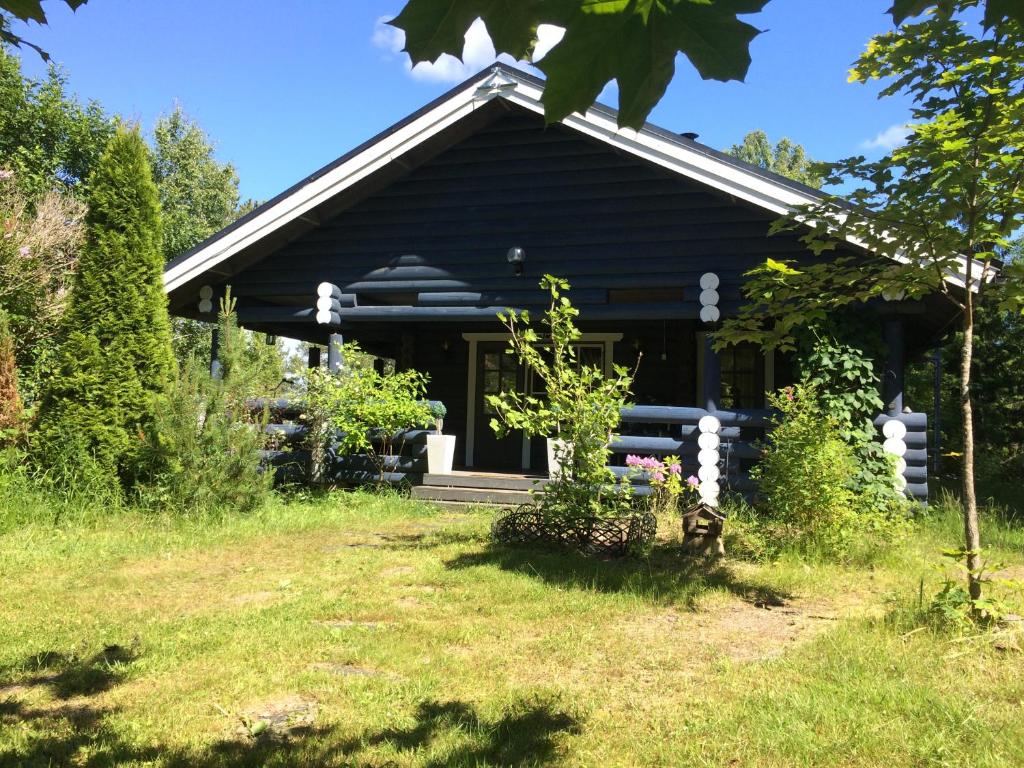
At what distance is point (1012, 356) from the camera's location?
15016mm

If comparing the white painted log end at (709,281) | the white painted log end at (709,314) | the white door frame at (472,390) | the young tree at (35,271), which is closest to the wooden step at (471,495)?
the white door frame at (472,390)

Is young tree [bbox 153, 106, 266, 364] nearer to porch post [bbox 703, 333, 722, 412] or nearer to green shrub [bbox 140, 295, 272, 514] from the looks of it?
green shrub [bbox 140, 295, 272, 514]

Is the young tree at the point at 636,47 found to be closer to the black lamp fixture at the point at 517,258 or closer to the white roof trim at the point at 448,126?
the white roof trim at the point at 448,126

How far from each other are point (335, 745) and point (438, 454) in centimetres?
650

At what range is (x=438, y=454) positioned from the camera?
30.2 feet

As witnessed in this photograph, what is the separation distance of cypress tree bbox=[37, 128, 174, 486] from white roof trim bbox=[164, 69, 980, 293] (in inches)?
40.7

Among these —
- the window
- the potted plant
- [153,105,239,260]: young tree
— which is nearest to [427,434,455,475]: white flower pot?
the potted plant

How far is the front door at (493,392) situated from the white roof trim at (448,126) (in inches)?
152

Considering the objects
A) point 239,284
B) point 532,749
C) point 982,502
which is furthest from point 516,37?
point 982,502

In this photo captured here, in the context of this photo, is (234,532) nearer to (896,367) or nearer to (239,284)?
(239,284)

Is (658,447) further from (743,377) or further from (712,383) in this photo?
(743,377)

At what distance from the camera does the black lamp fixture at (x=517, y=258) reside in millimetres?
8734

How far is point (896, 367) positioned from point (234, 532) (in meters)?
7.24

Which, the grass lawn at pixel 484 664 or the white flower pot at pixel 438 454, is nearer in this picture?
the grass lawn at pixel 484 664
